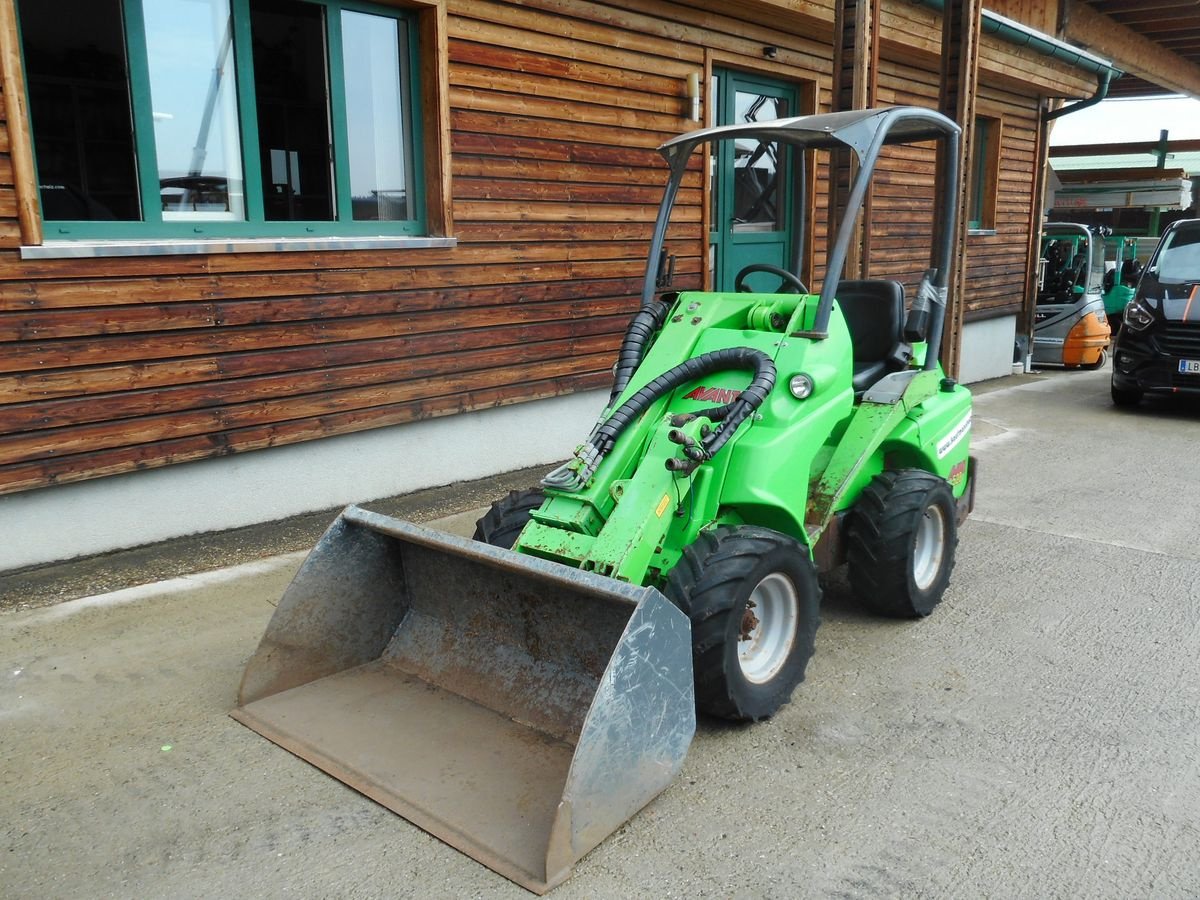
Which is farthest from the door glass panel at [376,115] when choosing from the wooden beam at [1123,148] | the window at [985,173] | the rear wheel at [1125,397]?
the wooden beam at [1123,148]

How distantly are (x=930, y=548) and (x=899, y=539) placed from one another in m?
0.49

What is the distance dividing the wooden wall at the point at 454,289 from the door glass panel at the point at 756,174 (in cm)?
32

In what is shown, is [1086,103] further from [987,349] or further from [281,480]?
[281,480]

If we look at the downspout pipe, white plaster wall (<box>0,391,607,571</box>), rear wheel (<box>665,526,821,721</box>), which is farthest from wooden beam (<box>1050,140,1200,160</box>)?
rear wheel (<box>665,526,821,721</box>)

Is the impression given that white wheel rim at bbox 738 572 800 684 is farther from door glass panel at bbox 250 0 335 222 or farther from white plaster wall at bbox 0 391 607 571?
door glass panel at bbox 250 0 335 222

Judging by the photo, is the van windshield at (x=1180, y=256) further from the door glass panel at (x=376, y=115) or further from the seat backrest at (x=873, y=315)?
the door glass panel at (x=376, y=115)

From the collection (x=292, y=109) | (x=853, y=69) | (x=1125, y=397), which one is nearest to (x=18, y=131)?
(x=292, y=109)

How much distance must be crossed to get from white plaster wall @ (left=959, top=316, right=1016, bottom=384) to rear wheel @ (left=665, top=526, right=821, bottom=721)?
28.5 feet

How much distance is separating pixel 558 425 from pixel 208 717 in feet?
12.8

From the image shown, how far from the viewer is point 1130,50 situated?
13.8 metres

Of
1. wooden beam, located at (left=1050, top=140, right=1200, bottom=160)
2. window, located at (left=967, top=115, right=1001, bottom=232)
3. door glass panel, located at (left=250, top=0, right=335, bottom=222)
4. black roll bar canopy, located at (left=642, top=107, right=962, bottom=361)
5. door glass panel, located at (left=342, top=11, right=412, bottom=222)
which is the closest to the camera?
black roll bar canopy, located at (left=642, top=107, right=962, bottom=361)

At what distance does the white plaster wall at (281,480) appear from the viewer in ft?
15.4

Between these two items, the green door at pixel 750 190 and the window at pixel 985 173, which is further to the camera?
the window at pixel 985 173

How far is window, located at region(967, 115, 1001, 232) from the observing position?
11.7m
